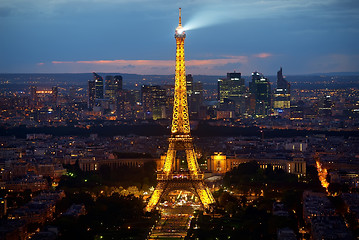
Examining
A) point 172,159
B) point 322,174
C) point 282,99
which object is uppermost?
point 172,159

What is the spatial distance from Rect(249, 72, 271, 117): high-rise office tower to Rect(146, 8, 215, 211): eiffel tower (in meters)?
86.1

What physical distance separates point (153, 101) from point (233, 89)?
78.6 feet

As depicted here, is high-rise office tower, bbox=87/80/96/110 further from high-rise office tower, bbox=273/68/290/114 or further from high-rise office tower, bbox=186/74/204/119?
high-rise office tower, bbox=273/68/290/114

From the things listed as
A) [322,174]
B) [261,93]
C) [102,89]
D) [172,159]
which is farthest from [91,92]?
[172,159]

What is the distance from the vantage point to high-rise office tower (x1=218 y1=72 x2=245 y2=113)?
468 feet

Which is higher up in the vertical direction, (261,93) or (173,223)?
(173,223)

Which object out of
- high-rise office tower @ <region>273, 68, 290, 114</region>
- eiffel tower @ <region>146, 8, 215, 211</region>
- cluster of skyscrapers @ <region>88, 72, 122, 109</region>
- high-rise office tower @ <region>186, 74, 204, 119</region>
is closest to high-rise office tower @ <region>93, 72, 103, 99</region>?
cluster of skyscrapers @ <region>88, 72, 122, 109</region>

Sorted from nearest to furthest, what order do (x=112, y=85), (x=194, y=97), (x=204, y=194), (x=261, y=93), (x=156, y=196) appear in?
(x=156, y=196)
(x=204, y=194)
(x=194, y=97)
(x=261, y=93)
(x=112, y=85)

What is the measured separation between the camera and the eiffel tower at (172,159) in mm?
45938

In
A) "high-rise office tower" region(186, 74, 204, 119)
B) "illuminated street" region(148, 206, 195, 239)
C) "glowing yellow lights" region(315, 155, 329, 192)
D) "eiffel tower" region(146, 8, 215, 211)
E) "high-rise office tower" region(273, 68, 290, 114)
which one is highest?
"eiffel tower" region(146, 8, 215, 211)

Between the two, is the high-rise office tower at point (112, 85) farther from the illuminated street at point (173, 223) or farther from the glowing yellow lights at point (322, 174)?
the illuminated street at point (173, 223)

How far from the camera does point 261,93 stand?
5531 inches

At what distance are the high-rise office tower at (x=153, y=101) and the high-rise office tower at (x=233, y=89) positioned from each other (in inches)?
668

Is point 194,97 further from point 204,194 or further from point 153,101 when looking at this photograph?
point 204,194
